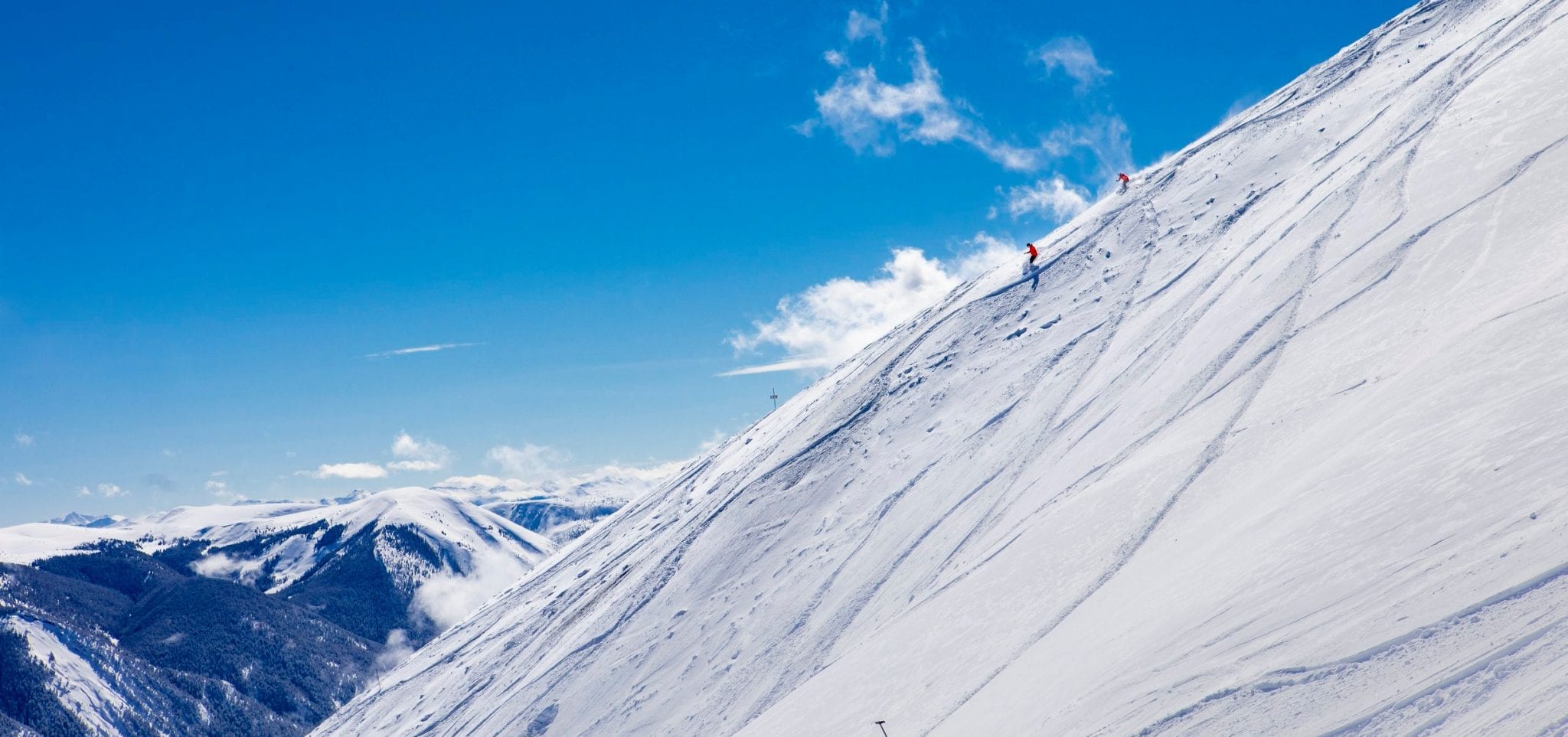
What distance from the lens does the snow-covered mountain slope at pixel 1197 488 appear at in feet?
39.1

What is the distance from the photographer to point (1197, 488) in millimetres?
19312

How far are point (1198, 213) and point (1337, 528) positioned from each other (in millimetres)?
28962

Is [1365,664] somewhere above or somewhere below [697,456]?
below

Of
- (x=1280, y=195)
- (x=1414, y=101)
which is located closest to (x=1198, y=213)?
(x=1280, y=195)

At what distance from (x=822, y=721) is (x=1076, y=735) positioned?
9.64m

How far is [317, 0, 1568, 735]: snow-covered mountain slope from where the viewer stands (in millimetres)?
11906

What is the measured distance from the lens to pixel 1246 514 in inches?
648

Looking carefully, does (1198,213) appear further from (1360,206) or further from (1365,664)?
(1365,664)

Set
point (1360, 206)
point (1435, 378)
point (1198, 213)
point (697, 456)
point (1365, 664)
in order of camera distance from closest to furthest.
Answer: point (1365, 664)
point (1435, 378)
point (1360, 206)
point (1198, 213)
point (697, 456)

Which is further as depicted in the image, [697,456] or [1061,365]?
[697,456]

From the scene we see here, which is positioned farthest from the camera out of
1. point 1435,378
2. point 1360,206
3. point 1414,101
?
point 1414,101

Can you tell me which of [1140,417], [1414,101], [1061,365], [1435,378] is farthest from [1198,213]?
[1435,378]

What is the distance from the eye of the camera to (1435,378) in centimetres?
1620

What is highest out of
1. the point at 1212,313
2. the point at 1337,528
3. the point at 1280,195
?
the point at 1280,195
